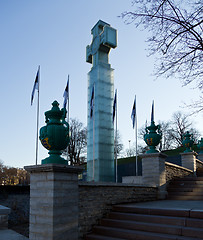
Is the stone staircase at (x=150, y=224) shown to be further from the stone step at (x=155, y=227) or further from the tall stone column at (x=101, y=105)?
the tall stone column at (x=101, y=105)

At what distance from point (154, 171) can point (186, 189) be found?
70.5 inches

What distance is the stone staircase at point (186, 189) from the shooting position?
32.8 feet

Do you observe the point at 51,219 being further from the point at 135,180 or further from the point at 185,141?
the point at 135,180

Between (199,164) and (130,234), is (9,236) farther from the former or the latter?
(199,164)

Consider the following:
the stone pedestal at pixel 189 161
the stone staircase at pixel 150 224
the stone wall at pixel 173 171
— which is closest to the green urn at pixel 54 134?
the stone staircase at pixel 150 224

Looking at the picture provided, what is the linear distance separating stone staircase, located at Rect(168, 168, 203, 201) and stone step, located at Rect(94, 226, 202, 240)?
4.63 metres

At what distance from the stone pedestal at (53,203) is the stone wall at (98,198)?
0.56m

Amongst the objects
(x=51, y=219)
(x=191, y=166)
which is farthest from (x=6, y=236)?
(x=191, y=166)

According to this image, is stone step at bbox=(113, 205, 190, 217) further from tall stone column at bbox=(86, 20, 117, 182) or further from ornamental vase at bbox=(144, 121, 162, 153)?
tall stone column at bbox=(86, 20, 117, 182)

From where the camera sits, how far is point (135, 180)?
66.8 ft

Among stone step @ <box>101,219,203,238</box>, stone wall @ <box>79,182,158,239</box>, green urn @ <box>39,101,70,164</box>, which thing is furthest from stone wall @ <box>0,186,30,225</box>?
green urn @ <box>39,101,70,164</box>

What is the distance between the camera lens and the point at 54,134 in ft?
18.4

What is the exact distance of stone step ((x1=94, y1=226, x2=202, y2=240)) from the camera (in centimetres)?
557

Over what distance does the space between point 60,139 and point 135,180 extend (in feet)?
52.2
